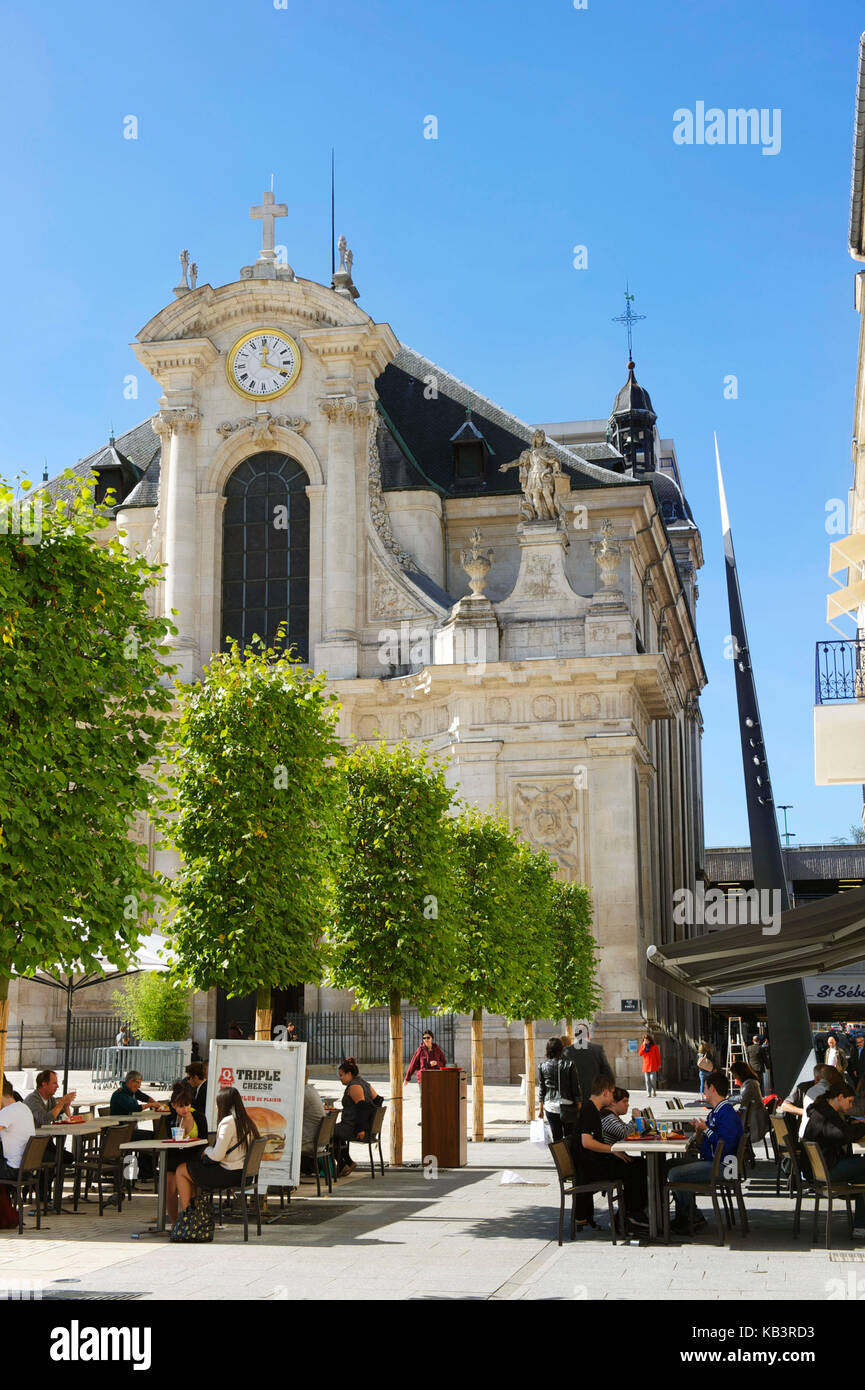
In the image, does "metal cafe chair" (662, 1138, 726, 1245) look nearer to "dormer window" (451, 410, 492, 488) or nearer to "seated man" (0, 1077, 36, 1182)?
"seated man" (0, 1077, 36, 1182)

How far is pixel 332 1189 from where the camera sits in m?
18.3

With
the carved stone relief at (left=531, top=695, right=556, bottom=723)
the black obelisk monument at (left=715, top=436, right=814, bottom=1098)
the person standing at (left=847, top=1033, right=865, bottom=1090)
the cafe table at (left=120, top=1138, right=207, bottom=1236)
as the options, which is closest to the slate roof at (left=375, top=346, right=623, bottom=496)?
the carved stone relief at (left=531, top=695, right=556, bottom=723)

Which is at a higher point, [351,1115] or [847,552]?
[847,552]

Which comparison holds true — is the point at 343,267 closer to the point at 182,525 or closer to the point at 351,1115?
the point at 182,525

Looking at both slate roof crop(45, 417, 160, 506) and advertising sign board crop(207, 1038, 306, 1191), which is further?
slate roof crop(45, 417, 160, 506)

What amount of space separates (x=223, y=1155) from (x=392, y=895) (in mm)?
6722

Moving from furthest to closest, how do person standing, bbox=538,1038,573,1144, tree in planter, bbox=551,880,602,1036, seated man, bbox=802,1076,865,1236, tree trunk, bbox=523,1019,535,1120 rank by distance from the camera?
tree in planter, bbox=551,880,602,1036
tree trunk, bbox=523,1019,535,1120
person standing, bbox=538,1038,573,1144
seated man, bbox=802,1076,865,1236

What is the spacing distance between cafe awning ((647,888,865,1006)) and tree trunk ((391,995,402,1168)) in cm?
450

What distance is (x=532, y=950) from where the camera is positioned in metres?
27.5

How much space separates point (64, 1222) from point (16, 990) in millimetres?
27704

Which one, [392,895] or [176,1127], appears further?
[392,895]

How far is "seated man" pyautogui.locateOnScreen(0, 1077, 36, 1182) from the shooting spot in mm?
14430

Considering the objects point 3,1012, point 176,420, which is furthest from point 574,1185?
point 176,420
